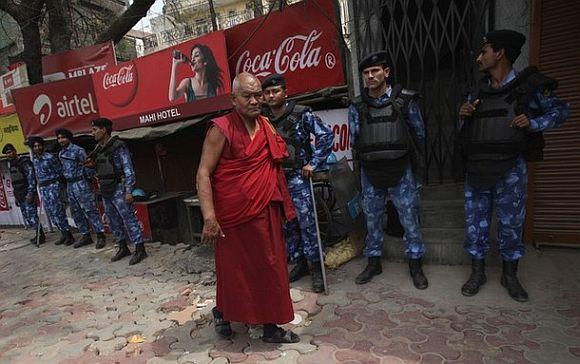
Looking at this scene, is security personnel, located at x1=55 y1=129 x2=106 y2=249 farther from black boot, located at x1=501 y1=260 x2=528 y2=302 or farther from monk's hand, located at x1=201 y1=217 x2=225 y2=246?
black boot, located at x1=501 y1=260 x2=528 y2=302

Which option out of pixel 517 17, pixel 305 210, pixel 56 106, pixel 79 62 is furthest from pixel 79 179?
pixel 517 17

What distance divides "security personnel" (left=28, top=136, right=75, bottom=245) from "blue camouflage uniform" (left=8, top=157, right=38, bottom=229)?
80cm

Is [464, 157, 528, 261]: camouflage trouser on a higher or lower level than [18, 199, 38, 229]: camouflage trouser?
higher

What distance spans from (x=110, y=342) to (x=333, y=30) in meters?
4.22

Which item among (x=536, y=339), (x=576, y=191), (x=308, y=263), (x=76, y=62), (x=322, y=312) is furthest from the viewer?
(x=76, y=62)

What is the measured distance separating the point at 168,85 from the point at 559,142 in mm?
5629

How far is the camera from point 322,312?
3.09 m

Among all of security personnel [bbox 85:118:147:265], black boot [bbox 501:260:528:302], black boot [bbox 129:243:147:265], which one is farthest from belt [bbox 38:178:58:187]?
black boot [bbox 501:260:528:302]

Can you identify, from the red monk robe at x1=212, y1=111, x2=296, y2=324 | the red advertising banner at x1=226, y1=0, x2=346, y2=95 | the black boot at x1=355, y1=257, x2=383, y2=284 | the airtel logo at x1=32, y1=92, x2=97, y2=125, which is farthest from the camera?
the airtel logo at x1=32, y1=92, x2=97, y2=125

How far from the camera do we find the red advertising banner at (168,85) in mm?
5730

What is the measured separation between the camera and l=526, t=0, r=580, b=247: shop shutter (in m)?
3.43

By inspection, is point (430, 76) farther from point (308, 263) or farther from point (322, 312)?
point (322, 312)

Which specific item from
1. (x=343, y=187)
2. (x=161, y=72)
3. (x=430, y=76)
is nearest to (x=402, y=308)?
(x=343, y=187)

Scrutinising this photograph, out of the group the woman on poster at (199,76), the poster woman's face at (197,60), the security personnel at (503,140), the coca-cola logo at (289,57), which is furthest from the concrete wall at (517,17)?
the poster woman's face at (197,60)
